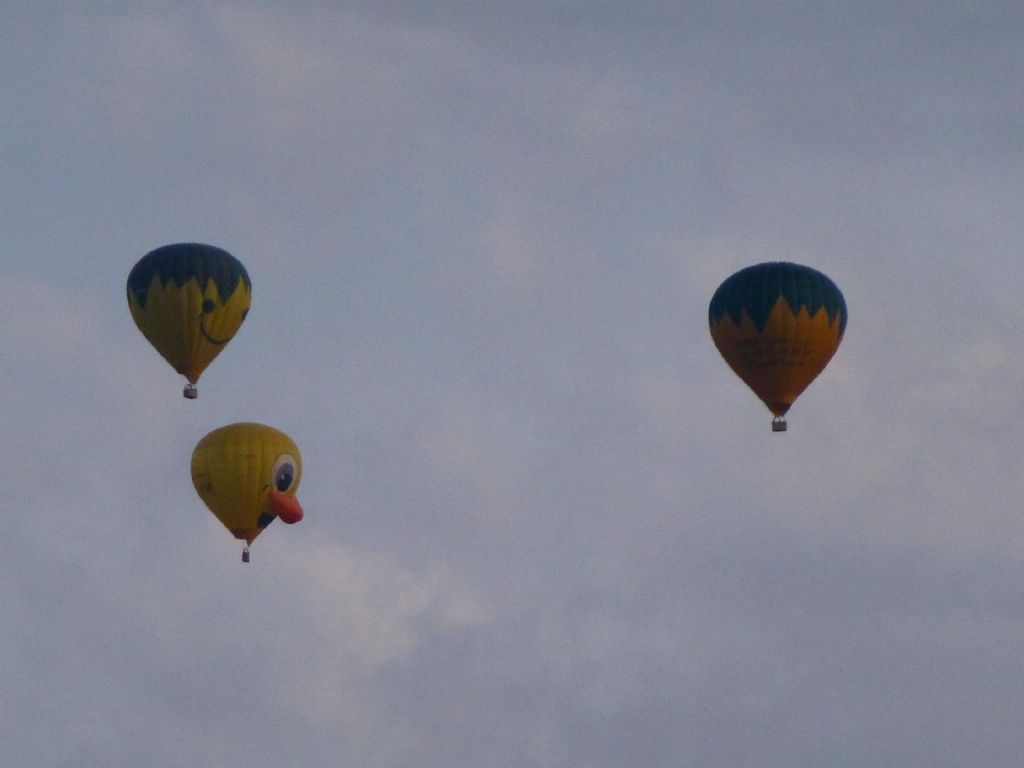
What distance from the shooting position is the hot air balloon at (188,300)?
4569 inches

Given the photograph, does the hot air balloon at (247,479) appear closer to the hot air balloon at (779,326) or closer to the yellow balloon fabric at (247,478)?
the yellow balloon fabric at (247,478)

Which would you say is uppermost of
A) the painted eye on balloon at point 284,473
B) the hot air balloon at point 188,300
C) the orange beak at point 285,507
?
the hot air balloon at point 188,300

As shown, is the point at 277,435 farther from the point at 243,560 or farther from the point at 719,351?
the point at 719,351

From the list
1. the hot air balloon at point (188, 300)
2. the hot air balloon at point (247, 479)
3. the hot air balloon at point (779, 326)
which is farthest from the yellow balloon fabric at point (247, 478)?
the hot air balloon at point (779, 326)

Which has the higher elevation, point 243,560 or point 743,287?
point 743,287

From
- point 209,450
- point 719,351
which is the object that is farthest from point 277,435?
point 719,351

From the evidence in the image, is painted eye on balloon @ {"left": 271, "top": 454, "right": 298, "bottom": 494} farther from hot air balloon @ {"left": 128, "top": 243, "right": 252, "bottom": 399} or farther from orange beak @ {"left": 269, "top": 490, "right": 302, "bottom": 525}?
hot air balloon @ {"left": 128, "top": 243, "right": 252, "bottom": 399}

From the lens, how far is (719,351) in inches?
4616

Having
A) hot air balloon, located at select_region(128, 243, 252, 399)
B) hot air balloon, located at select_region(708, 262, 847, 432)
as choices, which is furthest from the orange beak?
hot air balloon, located at select_region(708, 262, 847, 432)

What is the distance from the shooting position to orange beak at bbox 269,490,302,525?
116 meters

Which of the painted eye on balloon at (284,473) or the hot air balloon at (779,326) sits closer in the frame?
the hot air balloon at (779,326)

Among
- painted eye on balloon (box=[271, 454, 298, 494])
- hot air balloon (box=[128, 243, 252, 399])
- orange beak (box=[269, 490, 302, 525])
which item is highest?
hot air balloon (box=[128, 243, 252, 399])

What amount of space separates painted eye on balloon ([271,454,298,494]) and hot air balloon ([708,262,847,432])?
1250 centimetres

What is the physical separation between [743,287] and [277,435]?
13750mm
